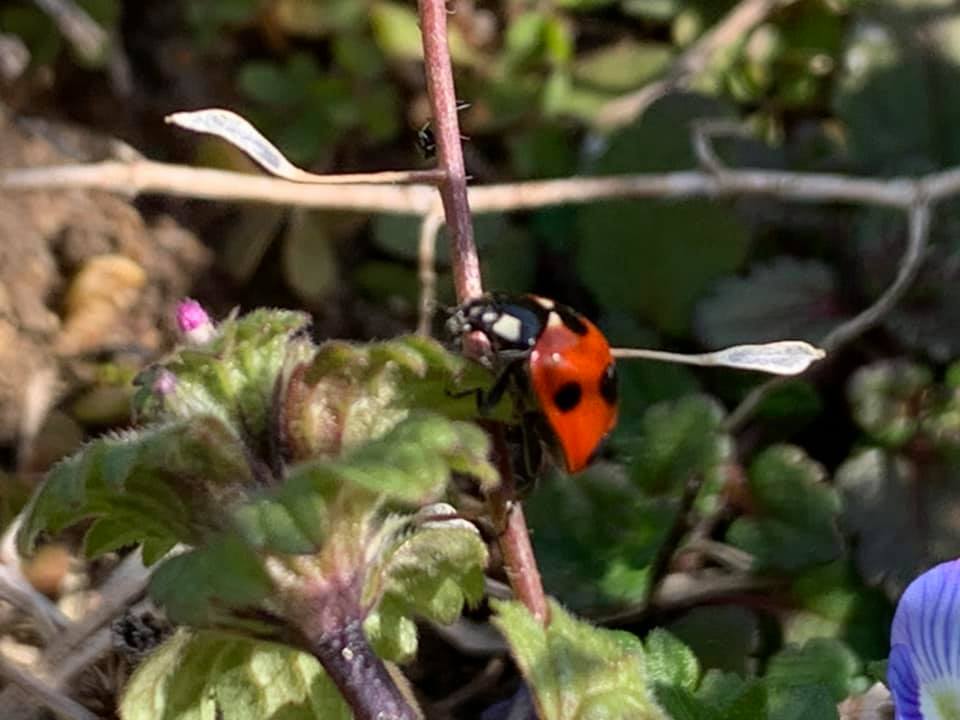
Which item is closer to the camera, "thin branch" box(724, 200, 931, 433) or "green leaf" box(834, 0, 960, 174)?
"thin branch" box(724, 200, 931, 433)

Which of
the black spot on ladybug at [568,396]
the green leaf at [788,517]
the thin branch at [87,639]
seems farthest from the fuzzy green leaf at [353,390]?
the green leaf at [788,517]

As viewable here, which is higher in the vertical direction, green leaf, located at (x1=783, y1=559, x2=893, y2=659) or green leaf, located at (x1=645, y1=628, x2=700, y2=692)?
green leaf, located at (x1=645, y1=628, x2=700, y2=692)

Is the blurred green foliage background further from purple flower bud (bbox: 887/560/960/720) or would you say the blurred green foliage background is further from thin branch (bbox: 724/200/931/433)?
purple flower bud (bbox: 887/560/960/720)

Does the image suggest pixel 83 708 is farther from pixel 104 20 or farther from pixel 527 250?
pixel 104 20

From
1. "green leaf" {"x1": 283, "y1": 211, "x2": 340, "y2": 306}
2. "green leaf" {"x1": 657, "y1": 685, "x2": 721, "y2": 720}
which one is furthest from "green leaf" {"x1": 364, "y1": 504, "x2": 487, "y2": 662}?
"green leaf" {"x1": 283, "y1": 211, "x2": 340, "y2": 306}

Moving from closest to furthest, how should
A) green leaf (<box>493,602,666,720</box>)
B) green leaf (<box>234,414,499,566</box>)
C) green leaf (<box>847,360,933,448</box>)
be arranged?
green leaf (<box>234,414,499,566</box>), green leaf (<box>493,602,666,720</box>), green leaf (<box>847,360,933,448</box>)

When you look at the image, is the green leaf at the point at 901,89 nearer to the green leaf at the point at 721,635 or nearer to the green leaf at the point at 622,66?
the green leaf at the point at 622,66
